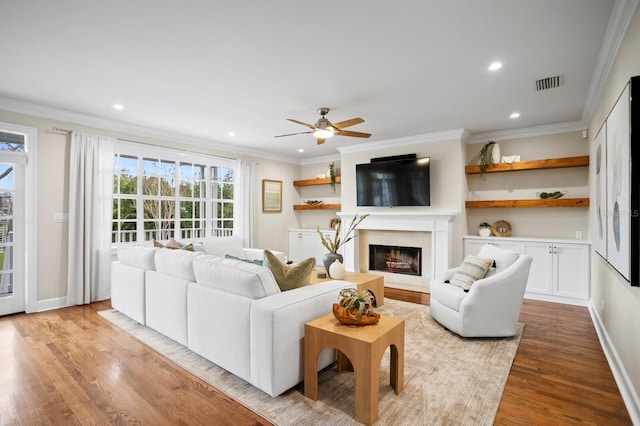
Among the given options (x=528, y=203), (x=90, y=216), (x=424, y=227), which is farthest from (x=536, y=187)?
(x=90, y=216)

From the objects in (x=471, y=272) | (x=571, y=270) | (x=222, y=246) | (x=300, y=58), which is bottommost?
(x=571, y=270)

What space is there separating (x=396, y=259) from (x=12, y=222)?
5679mm

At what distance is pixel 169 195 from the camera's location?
555cm

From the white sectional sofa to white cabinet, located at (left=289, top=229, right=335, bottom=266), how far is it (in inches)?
162

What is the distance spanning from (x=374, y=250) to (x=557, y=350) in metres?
3.50

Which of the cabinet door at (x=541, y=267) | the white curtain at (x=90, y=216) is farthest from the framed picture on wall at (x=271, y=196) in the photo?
the cabinet door at (x=541, y=267)

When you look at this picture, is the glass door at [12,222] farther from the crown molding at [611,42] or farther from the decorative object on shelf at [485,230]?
the decorative object on shelf at [485,230]

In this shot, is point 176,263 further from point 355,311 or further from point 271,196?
point 271,196

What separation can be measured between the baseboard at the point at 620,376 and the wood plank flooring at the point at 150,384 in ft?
0.15

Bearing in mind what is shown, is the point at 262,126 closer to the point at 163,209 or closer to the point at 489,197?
the point at 163,209

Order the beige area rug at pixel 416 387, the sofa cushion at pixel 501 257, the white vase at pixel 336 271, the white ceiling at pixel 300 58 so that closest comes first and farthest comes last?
the beige area rug at pixel 416 387, the white ceiling at pixel 300 58, the sofa cushion at pixel 501 257, the white vase at pixel 336 271

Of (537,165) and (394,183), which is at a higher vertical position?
(537,165)

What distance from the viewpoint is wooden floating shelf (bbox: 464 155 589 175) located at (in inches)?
178

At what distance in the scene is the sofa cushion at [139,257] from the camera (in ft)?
11.4
